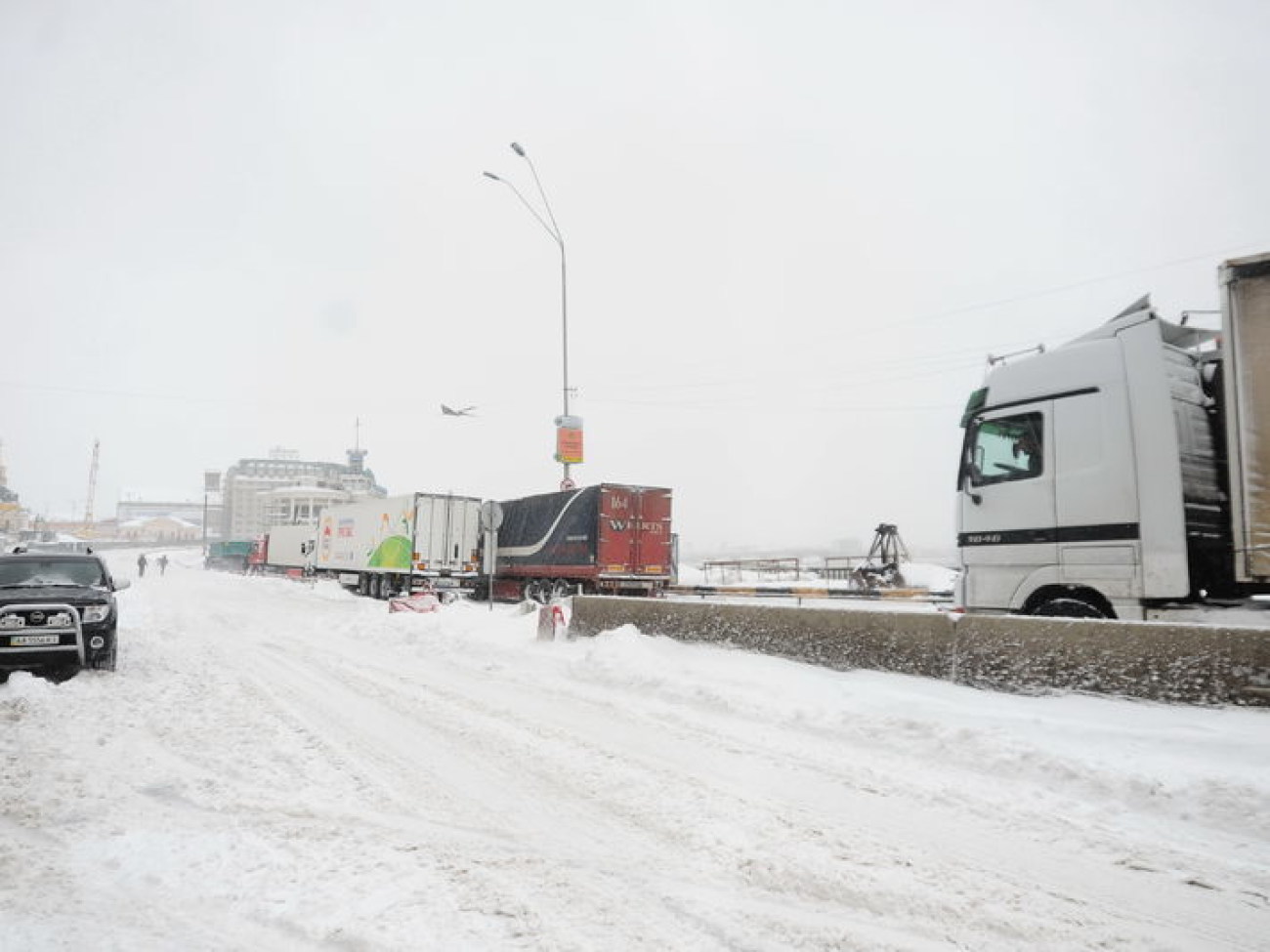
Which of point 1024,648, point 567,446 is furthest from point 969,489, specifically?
point 567,446

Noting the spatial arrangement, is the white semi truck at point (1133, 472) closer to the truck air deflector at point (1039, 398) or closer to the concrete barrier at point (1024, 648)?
the truck air deflector at point (1039, 398)

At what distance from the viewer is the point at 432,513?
24172 millimetres

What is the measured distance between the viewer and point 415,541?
78.1 ft

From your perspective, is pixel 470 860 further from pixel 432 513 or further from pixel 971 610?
pixel 432 513

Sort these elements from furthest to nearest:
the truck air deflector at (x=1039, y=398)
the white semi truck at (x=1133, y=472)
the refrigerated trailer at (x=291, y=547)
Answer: the refrigerated trailer at (x=291, y=547) < the truck air deflector at (x=1039, y=398) < the white semi truck at (x=1133, y=472)

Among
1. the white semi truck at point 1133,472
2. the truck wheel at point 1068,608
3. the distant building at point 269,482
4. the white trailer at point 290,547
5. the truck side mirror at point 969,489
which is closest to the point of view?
the white semi truck at point 1133,472

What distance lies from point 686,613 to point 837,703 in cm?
342

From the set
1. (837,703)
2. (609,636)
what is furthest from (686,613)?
(837,703)

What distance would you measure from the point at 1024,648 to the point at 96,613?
1015 centimetres

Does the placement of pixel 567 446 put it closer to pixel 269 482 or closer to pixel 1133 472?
pixel 1133 472

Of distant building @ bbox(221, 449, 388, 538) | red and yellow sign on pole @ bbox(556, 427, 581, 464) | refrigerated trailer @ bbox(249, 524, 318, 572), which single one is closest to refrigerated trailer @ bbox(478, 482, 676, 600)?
red and yellow sign on pole @ bbox(556, 427, 581, 464)

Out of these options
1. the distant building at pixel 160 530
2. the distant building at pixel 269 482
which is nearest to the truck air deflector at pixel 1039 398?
the distant building at pixel 269 482

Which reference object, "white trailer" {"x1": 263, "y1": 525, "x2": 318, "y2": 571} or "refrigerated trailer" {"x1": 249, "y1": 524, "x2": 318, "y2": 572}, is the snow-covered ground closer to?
"refrigerated trailer" {"x1": 249, "y1": 524, "x2": 318, "y2": 572}

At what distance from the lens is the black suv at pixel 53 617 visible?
7.72m
